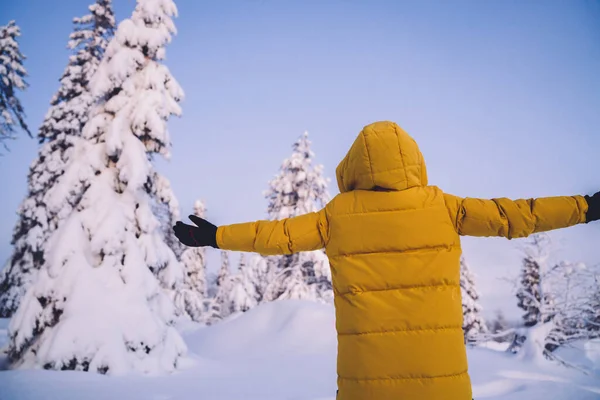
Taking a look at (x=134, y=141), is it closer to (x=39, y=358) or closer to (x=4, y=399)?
(x=39, y=358)

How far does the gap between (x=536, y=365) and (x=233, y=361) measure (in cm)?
911

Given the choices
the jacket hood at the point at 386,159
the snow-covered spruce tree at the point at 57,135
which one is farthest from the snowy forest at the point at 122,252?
the jacket hood at the point at 386,159

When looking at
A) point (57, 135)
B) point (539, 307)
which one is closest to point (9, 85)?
point (57, 135)

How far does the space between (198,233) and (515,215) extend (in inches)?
79.2

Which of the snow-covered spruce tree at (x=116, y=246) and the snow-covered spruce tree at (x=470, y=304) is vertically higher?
the snow-covered spruce tree at (x=116, y=246)

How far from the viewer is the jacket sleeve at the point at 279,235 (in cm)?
235

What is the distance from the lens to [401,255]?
219 centimetres

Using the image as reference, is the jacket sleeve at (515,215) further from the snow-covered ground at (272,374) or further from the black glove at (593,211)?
the snow-covered ground at (272,374)

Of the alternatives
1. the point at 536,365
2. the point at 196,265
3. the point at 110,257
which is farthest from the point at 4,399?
the point at 196,265

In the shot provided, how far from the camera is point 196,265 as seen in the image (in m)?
36.4

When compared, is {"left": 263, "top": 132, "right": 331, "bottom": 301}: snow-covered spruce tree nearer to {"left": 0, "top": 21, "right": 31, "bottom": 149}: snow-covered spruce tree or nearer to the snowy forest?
the snowy forest

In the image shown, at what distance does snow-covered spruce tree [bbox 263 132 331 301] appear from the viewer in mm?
21453

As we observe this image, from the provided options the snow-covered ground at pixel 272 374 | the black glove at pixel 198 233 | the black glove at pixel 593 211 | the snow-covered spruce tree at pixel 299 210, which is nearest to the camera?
the black glove at pixel 593 211

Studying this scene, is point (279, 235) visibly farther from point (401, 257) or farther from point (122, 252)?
point (122, 252)
